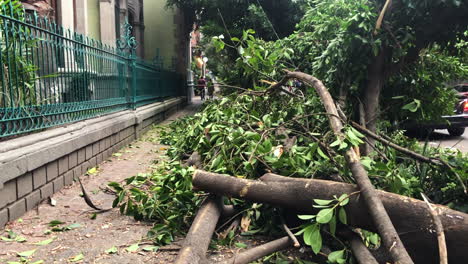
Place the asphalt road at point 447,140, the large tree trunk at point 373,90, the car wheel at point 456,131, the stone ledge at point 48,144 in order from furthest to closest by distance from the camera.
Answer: the car wheel at point 456,131
the asphalt road at point 447,140
the large tree trunk at point 373,90
the stone ledge at point 48,144

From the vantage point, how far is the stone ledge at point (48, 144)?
3.35 metres

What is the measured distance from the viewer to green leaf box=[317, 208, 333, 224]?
8.04 ft

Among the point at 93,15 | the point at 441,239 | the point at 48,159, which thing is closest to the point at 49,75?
the point at 48,159

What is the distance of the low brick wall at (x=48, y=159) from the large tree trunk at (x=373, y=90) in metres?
3.45

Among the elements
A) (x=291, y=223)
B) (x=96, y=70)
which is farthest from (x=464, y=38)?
(x=96, y=70)

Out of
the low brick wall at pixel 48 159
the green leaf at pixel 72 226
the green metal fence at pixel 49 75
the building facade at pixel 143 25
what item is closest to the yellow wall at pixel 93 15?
the building facade at pixel 143 25

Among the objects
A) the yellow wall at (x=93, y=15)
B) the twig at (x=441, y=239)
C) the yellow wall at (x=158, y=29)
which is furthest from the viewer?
the yellow wall at (x=158, y=29)

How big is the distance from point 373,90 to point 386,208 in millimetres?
2210

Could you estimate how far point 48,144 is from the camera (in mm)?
4098

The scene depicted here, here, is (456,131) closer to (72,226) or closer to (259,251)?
(259,251)

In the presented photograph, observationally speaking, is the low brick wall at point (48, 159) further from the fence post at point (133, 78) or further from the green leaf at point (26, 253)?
the fence post at point (133, 78)

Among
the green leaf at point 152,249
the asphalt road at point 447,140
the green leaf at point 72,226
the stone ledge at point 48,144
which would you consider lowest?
the asphalt road at point 447,140

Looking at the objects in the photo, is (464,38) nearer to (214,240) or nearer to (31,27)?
(214,240)

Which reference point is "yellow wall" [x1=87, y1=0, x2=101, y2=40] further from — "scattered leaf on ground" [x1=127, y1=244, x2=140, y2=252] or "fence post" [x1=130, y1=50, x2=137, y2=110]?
"scattered leaf on ground" [x1=127, y1=244, x2=140, y2=252]
